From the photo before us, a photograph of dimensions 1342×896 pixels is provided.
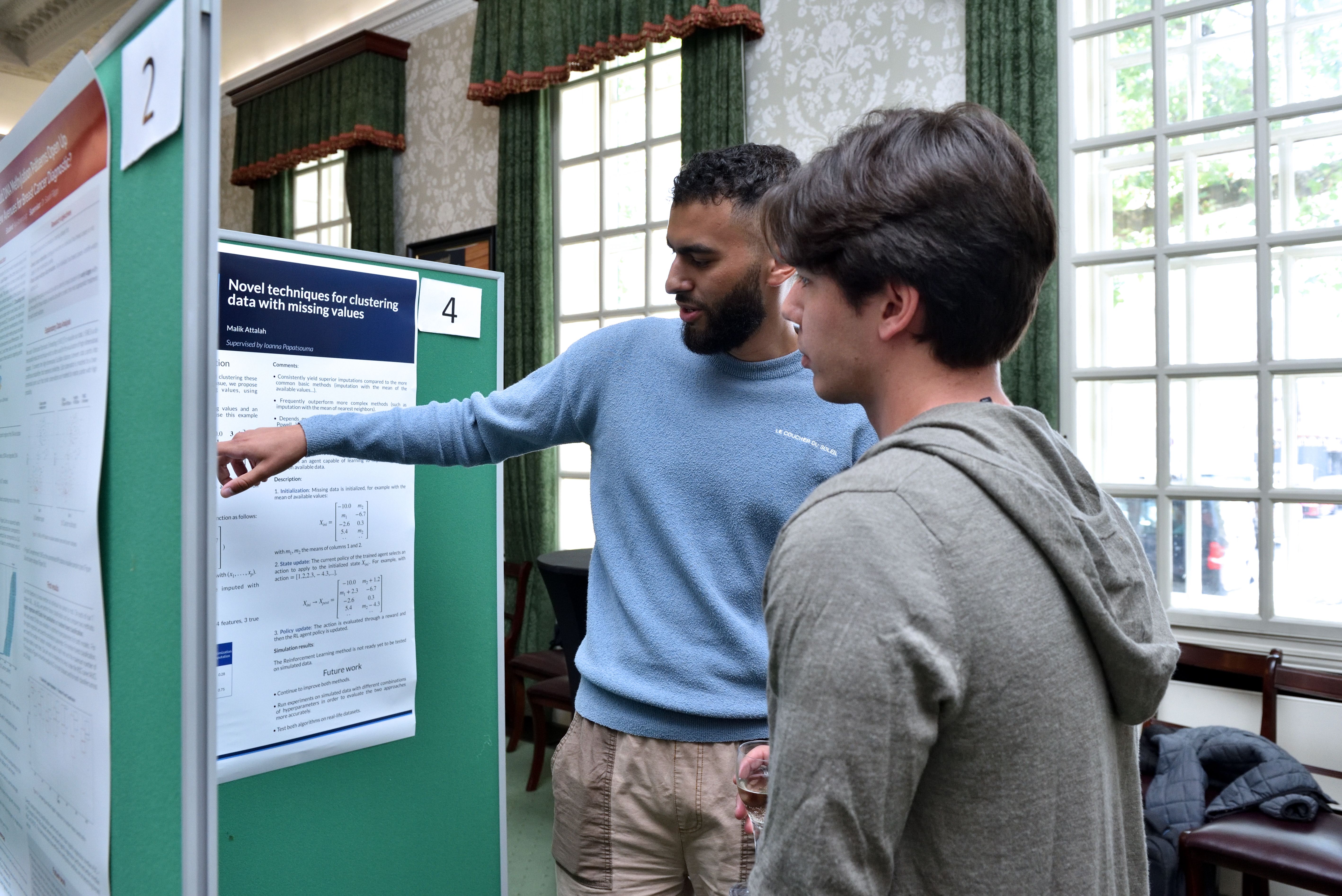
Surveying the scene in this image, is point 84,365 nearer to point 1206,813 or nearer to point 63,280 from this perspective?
point 63,280

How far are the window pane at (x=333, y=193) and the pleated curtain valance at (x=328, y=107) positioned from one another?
18cm

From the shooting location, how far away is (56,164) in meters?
0.85

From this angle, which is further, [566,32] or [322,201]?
[322,201]

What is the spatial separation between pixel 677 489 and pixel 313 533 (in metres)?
0.60

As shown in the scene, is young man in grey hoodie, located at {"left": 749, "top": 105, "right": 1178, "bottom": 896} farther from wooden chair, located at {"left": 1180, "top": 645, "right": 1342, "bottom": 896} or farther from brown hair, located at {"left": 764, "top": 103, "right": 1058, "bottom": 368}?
wooden chair, located at {"left": 1180, "top": 645, "right": 1342, "bottom": 896}

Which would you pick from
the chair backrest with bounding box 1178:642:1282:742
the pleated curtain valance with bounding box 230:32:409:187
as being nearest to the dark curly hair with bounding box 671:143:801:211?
the chair backrest with bounding box 1178:642:1282:742

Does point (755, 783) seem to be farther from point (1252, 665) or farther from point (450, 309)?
point (1252, 665)

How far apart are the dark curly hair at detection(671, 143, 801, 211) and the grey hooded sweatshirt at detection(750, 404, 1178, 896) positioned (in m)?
0.83

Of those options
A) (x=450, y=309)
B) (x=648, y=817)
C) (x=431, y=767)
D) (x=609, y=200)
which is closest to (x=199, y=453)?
(x=648, y=817)

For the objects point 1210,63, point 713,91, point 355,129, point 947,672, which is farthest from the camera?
point 355,129

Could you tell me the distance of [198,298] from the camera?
0.69 m

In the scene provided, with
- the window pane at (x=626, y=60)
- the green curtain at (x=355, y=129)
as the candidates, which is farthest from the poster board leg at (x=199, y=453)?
the green curtain at (x=355, y=129)

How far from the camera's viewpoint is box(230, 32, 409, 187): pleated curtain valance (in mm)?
4988

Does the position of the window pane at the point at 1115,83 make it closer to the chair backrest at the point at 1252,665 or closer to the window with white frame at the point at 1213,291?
the window with white frame at the point at 1213,291
